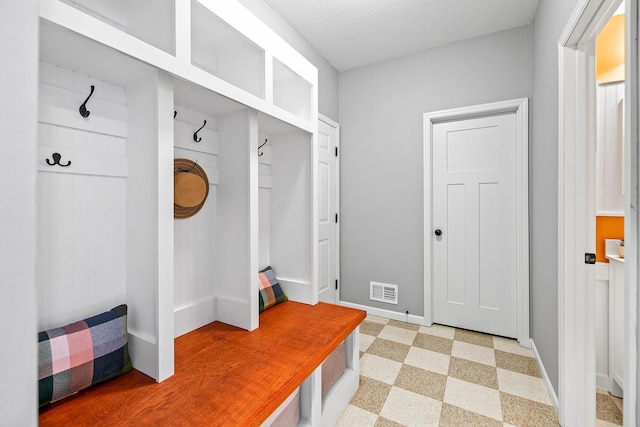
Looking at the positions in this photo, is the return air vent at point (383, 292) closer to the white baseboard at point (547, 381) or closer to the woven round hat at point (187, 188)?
the white baseboard at point (547, 381)

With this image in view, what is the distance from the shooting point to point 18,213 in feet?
1.78

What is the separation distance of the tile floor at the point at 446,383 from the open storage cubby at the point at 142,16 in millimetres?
1956

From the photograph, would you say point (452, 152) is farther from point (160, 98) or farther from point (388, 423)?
point (160, 98)

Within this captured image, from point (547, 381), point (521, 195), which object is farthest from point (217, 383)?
point (521, 195)

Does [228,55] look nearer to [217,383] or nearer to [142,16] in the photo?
[142,16]

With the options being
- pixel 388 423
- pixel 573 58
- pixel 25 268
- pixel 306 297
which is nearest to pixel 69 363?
pixel 25 268

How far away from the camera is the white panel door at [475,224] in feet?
8.32

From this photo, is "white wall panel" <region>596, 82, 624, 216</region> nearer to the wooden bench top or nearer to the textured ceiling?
the textured ceiling

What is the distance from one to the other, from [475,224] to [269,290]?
76.7 inches

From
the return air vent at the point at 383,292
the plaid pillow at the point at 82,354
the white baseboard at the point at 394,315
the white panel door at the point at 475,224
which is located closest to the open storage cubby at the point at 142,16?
the plaid pillow at the point at 82,354

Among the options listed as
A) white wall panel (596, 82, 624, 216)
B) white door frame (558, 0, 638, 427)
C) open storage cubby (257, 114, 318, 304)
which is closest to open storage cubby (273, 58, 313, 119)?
open storage cubby (257, 114, 318, 304)

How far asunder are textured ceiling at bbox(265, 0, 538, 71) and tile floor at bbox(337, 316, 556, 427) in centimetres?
263

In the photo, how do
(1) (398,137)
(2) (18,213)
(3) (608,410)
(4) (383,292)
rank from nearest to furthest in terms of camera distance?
(2) (18,213) → (3) (608,410) → (1) (398,137) → (4) (383,292)

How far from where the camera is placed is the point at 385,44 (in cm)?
271
